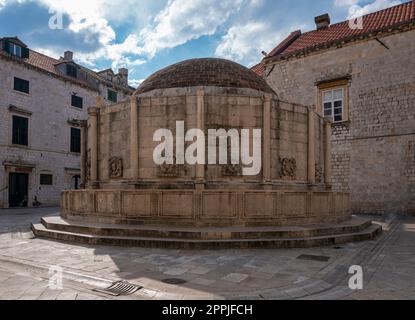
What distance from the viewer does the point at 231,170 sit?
41.0 feet

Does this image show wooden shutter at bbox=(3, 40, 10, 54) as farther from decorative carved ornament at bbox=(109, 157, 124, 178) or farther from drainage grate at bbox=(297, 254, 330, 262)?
drainage grate at bbox=(297, 254, 330, 262)

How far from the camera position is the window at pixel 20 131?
28391 millimetres

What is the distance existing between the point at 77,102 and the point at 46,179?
9.34 meters

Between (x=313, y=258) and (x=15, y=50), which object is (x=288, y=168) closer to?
(x=313, y=258)

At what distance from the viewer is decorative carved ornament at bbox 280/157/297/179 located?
1324 centimetres

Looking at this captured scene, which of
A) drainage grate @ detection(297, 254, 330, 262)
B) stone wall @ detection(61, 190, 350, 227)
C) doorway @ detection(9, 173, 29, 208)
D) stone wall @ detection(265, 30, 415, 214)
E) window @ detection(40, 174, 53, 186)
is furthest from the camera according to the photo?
window @ detection(40, 174, 53, 186)

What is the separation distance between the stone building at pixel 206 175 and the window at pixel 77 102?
21855 mm

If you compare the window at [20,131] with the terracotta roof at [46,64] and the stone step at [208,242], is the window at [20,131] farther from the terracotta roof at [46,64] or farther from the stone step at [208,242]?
the stone step at [208,242]

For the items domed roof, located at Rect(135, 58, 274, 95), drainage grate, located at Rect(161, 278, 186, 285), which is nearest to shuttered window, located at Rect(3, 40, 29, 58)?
domed roof, located at Rect(135, 58, 274, 95)

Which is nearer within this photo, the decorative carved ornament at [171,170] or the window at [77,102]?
the decorative carved ornament at [171,170]

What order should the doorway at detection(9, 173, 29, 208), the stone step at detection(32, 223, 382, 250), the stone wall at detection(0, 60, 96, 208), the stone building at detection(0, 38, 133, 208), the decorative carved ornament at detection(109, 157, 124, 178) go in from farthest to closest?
the doorway at detection(9, 173, 29, 208) < the stone building at detection(0, 38, 133, 208) < the stone wall at detection(0, 60, 96, 208) < the decorative carved ornament at detection(109, 157, 124, 178) < the stone step at detection(32, 223, 382, 250)

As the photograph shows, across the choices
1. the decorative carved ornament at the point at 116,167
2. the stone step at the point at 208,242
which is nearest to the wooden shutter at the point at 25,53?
the decorative carved ornament at the point at 116,167
